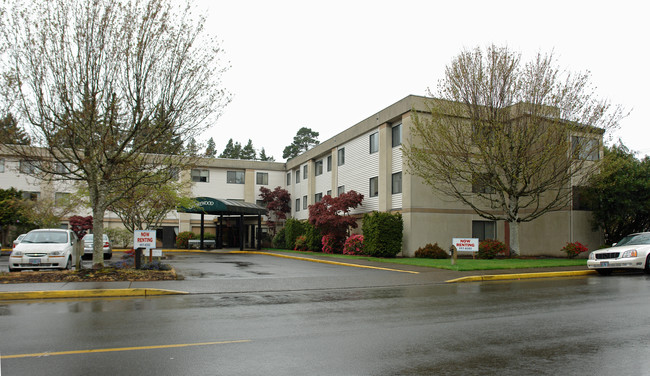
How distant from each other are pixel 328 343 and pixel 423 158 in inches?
684

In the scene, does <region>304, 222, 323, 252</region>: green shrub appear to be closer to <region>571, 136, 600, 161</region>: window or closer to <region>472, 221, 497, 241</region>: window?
<region>472, 221, 497, 241</region>: window

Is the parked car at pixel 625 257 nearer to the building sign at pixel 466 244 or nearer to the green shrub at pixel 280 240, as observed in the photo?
the building sign at pixel 466 244

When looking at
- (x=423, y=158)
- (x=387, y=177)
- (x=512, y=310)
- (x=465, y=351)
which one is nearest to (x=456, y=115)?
(x=423, y=158)

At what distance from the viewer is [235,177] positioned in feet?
158

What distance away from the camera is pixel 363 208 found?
31.3 meters

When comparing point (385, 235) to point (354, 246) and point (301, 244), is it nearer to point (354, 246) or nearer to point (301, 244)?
point (354, 246)

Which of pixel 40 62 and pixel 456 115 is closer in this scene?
pixel 40 62

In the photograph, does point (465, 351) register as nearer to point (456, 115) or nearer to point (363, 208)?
point (456, 115)

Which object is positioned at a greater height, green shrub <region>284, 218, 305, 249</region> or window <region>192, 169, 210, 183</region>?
window <region>192, 169, 210, 183</region>

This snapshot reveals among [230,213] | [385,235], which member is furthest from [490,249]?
[230,213]

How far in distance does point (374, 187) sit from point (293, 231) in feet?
33.7

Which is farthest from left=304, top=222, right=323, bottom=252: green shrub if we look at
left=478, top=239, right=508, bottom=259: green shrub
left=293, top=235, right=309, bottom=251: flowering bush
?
left=478, top=239, right=508, bottom=259: green shrub

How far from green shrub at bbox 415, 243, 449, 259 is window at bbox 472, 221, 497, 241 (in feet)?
10.5

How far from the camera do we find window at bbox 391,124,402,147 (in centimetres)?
2791
